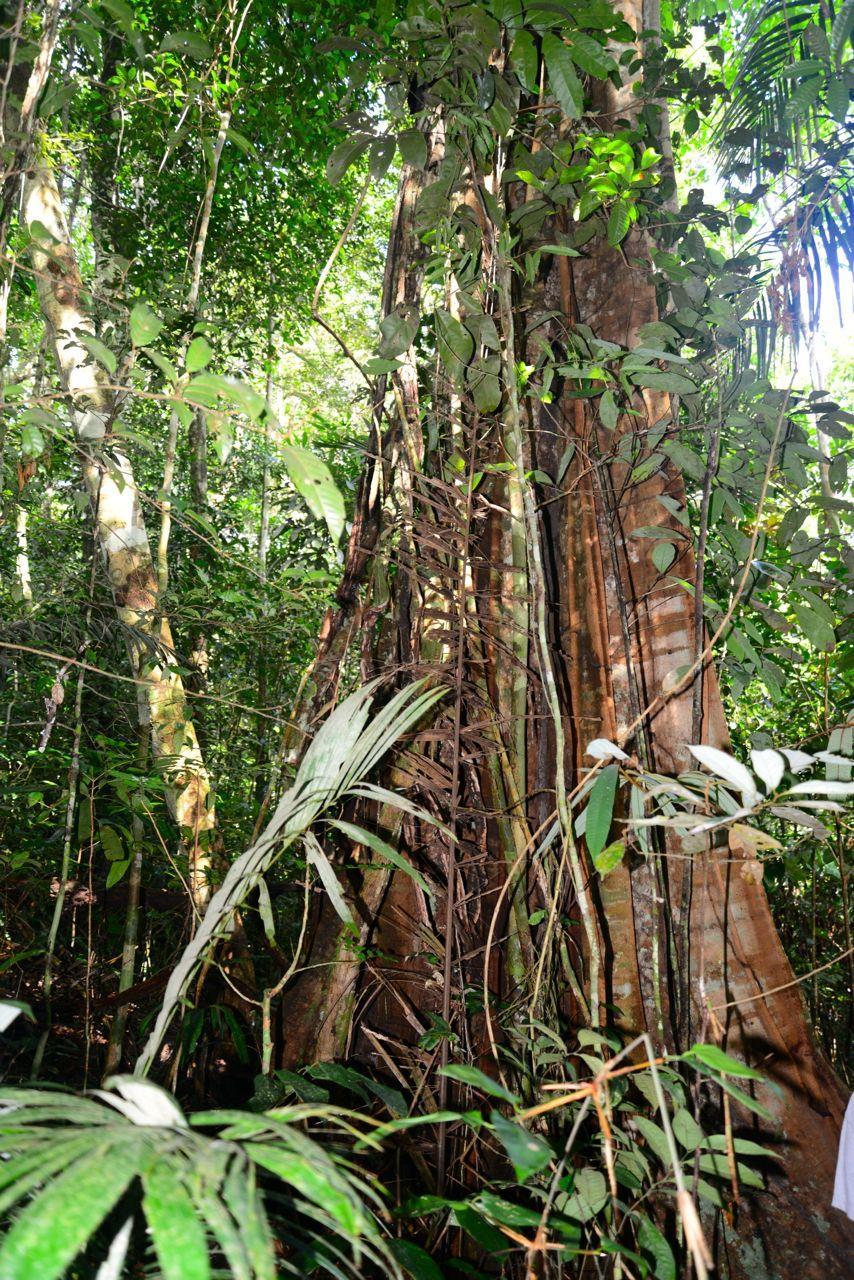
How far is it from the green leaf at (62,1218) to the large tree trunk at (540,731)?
2.84 ft

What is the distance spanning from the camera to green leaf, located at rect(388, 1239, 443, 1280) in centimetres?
86

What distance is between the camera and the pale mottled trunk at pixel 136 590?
2295 mm

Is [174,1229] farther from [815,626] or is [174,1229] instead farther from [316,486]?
[815,626]

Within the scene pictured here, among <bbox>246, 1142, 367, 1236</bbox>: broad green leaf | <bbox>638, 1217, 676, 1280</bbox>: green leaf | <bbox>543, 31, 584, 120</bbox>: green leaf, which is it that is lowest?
<bbox>638, 1217, 676, 1280</bbox>: green leaf

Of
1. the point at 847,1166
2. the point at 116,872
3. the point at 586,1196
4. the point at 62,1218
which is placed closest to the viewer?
the point at 62,1218

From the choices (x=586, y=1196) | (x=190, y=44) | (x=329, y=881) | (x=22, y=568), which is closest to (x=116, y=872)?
(x=329, y=881)

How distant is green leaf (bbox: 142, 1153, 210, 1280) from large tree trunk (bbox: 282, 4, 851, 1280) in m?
0.86

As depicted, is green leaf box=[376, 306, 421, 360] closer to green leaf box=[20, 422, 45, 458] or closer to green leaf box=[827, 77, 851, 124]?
green leaf box=[20, 422, 45, 458]

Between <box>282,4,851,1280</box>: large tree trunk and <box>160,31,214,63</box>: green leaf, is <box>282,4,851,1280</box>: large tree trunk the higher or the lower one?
the lower one

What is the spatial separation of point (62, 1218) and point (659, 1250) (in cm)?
77

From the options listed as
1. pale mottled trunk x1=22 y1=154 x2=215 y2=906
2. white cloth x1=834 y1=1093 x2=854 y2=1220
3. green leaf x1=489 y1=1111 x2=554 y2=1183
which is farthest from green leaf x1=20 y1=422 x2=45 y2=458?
white cloth x1=834 y1=1093 x2=854 y2=1220

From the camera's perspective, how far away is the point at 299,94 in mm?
4352

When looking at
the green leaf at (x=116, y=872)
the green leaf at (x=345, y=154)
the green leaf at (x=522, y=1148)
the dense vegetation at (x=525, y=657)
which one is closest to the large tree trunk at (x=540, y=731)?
the dense vegetation at (x=525, y=657)

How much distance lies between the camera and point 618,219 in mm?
1688
